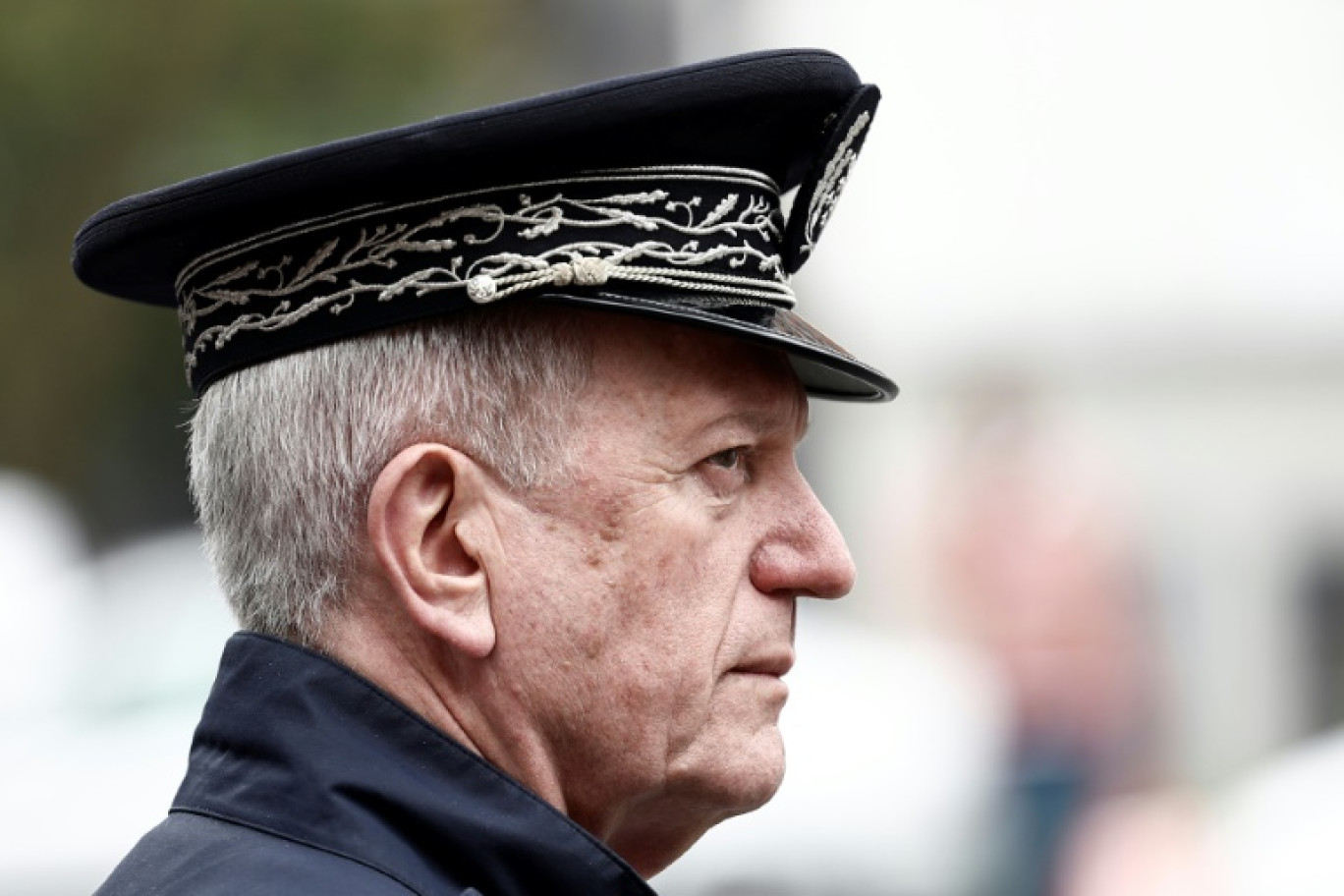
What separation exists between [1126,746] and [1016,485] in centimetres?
93

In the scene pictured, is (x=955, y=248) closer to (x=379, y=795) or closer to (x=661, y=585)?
(x=661, y=585)

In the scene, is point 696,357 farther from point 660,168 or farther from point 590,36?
point 590,36

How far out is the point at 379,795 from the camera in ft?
8.27

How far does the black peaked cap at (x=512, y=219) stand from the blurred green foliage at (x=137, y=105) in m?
11.7

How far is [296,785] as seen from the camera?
253 centimetres

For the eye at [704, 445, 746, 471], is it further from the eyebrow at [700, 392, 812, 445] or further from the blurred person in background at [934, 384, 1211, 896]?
the blurred person in background at [934, 384, 1211, 896]

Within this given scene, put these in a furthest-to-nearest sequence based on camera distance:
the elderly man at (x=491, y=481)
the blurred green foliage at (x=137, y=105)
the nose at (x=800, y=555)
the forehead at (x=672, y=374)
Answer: the blurred green foliage at (x=137, y=105) < the nose at (x=800, y=555) < the forehead at (x=672, y=374) < the elderly man at (x=491, y=481)

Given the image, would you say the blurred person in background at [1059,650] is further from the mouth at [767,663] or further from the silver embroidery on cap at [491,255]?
the silver embroidery on cap at [491,255]

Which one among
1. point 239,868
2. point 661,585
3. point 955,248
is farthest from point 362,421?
point 955,248

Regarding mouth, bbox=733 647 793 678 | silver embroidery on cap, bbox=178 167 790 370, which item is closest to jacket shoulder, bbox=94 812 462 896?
mouth, bbox=733 647 793 678

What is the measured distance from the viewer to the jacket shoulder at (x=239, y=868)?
96.3 inches

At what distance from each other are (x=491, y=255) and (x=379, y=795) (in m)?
0.63

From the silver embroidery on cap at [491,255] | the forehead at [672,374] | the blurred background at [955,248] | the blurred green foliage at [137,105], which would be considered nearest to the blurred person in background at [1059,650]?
the blurred background at [955,248]

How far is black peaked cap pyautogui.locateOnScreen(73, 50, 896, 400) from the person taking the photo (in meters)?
2.59
